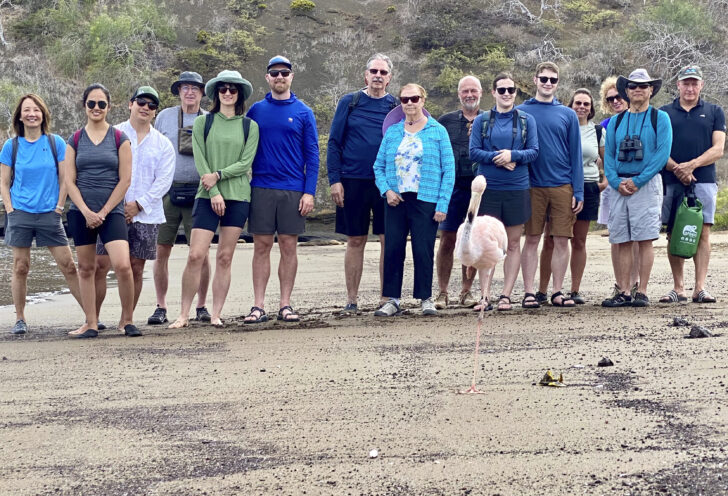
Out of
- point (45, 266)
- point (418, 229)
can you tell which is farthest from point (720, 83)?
point (418, 229)

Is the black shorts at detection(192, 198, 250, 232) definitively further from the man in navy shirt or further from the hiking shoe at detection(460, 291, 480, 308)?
the hiking shoe at detection(460, 291, 480, 308)

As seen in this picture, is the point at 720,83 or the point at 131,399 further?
the point at 720,83

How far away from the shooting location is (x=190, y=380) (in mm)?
6133

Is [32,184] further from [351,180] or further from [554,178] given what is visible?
[554,178]

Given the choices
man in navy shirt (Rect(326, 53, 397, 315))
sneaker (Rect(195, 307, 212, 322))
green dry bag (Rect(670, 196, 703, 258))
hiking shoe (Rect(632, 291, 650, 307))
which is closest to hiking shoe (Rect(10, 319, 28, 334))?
sneaker (Rect(195, 307, 212, 322))

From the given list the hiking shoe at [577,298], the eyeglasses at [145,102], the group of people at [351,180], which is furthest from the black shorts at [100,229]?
the hiking shoe at [577,298]

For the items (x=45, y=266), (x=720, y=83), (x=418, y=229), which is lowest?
(x=45, y=266)

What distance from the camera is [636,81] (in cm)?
895

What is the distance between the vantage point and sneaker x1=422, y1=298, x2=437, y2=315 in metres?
8.94

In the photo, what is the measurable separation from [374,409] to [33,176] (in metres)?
4.69

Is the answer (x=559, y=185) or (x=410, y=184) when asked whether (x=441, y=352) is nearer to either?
(x=410, y=184)

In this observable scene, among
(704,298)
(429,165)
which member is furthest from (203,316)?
(704,298)

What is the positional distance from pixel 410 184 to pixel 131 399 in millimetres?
3920

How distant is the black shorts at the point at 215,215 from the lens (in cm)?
842
